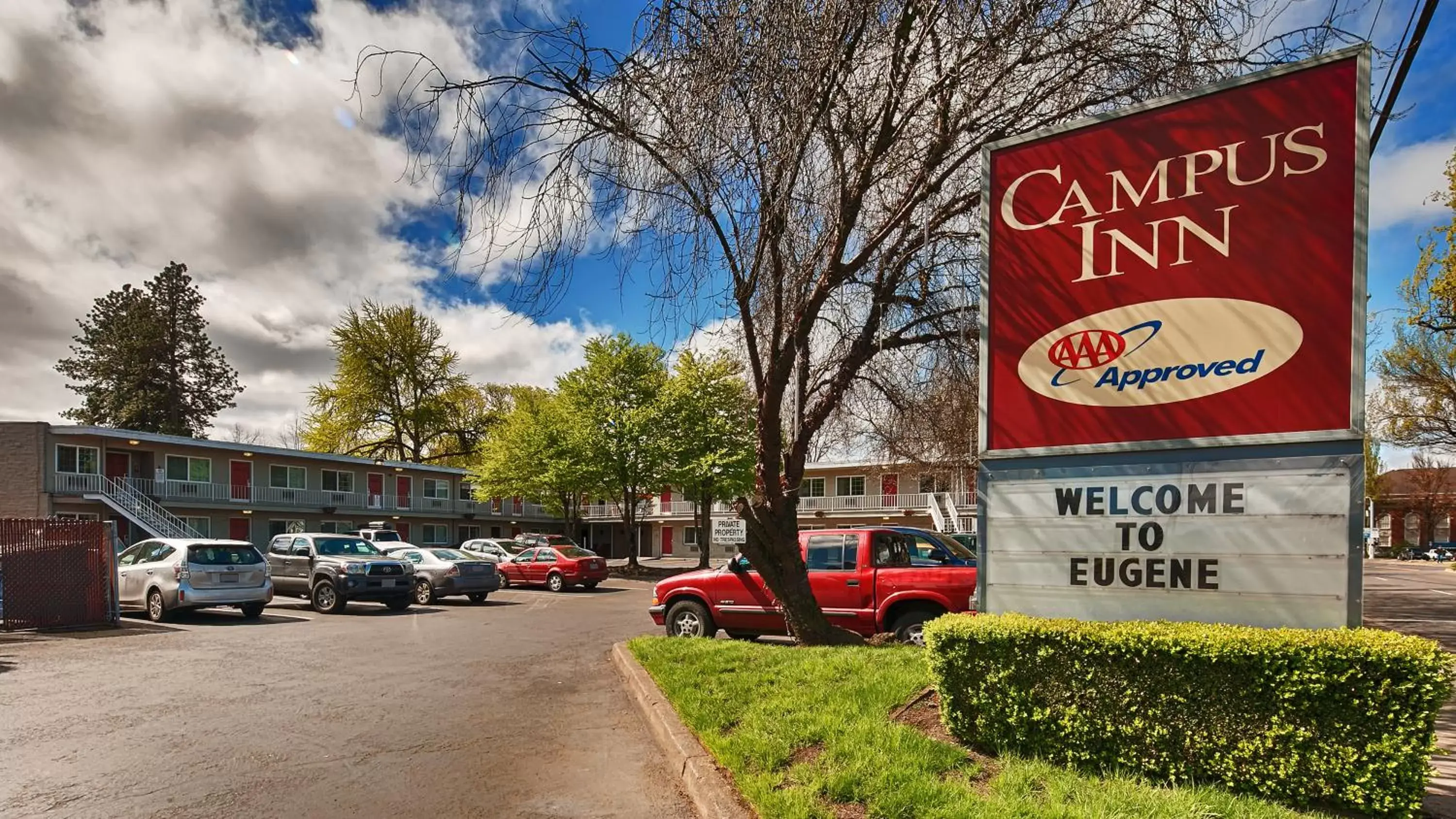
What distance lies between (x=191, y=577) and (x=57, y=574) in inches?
78.2

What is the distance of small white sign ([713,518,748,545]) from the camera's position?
33.4ft

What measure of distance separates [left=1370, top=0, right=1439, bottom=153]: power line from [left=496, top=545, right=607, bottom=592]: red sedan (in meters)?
22.6

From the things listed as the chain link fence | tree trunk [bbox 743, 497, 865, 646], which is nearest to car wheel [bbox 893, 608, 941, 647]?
tree trunk [bbox 743, 497, 865, 646]

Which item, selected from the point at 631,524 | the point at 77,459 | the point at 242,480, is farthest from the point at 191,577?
the point at 242,480

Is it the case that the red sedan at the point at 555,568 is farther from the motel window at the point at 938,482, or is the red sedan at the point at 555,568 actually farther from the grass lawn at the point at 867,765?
the grass lawn at the point at 867,765

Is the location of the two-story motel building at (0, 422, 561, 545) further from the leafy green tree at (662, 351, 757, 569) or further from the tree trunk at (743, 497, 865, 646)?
the tree trunk at (743, 497, 865, 646)

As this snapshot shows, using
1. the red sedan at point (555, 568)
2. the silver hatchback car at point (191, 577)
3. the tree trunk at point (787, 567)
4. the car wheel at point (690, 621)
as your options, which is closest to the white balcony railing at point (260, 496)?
the red sedan at point (555, 568)

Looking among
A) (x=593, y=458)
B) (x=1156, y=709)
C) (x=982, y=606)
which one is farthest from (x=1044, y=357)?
(x=593, y=458)

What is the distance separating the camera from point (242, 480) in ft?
123

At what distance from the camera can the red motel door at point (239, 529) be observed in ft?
121

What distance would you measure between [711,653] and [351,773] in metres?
4.21

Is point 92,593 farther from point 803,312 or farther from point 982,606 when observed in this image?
point 982,606

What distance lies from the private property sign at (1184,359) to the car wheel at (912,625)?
5416 millimetres

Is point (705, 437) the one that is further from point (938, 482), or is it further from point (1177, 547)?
point (1177, 547)
